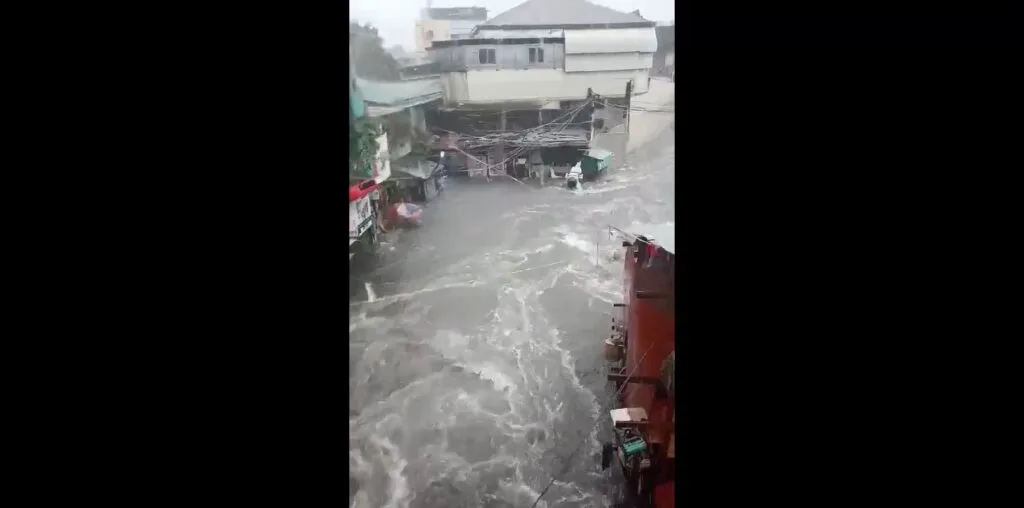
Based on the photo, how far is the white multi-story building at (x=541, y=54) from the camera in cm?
165

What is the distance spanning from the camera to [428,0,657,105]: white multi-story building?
1.65 metres

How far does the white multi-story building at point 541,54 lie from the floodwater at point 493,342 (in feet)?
0.74

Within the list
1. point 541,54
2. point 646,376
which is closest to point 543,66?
point 541,54

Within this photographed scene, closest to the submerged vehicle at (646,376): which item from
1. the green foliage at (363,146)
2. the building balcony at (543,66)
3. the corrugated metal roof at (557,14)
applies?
the building balcony at (543,66)

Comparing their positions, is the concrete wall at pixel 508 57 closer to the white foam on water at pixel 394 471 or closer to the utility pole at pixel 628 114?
the utility pole at pixel 628 114

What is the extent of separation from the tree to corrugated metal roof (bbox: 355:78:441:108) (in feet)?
0.06
